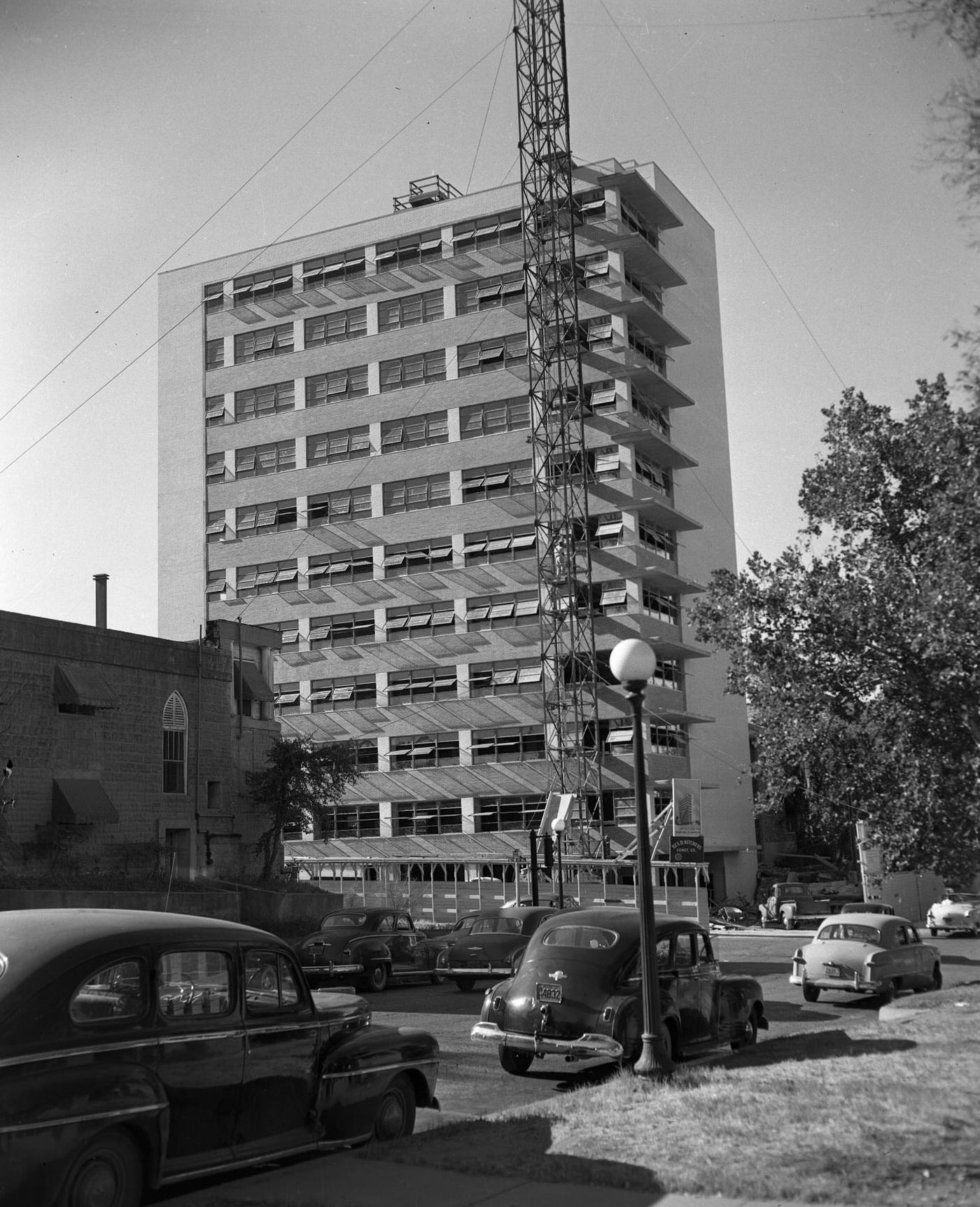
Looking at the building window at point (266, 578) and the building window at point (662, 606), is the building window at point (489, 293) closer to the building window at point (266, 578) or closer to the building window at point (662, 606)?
the building window at point (266, 578)

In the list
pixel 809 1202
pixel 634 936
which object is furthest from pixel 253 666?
pixel 809 1202

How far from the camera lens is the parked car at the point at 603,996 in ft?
43.8

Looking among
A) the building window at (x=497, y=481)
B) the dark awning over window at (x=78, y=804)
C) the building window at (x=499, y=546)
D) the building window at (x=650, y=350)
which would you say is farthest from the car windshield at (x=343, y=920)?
the building window at (x=650, y=350)

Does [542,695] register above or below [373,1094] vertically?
above

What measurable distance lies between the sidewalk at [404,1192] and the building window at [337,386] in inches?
2486

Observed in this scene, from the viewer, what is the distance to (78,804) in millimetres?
36125

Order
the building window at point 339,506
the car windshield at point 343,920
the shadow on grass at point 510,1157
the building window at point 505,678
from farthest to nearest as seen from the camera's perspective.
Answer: the building window at point 339,506, the building window at point 505,678, the car windshield at point 343,920, the shadow on grass at point 510,1157

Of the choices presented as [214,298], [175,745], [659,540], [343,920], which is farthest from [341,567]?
[343,920]

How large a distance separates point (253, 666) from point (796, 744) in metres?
30.2

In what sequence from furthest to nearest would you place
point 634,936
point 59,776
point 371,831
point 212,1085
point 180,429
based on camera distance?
point 180,429 < point 371,831 < point 59,776 < point 634,936 < point 212,1085

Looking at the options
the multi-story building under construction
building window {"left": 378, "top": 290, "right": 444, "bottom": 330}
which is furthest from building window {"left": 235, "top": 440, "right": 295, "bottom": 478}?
building window {"left": 378, "top": 290, "right": 444, "bottom": 330}

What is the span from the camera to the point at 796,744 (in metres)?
19.2

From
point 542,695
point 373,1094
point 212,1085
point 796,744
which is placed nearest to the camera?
point 212,1085

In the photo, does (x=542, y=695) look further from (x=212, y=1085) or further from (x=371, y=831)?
(x=212, y=1085)
